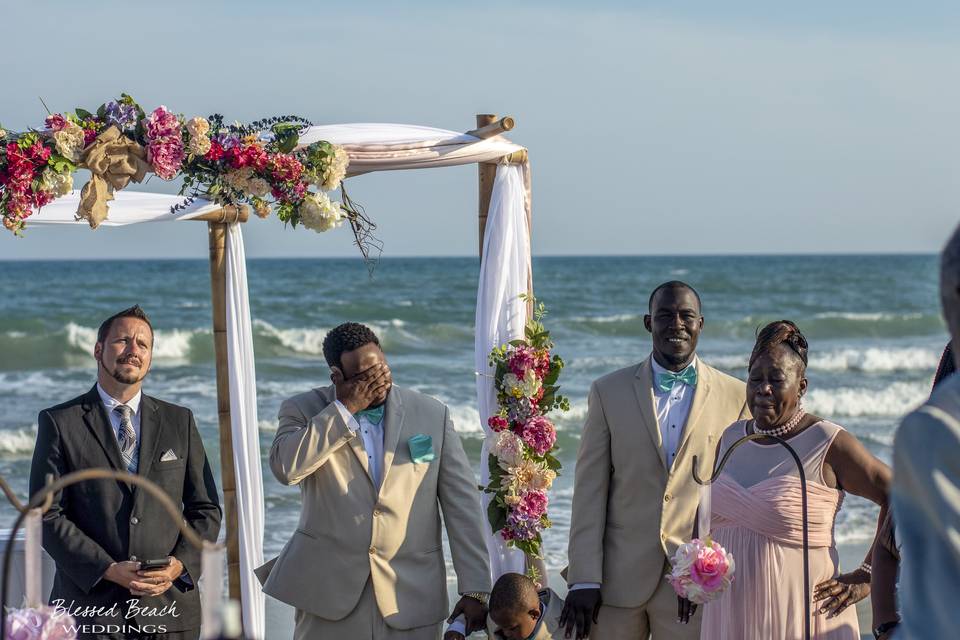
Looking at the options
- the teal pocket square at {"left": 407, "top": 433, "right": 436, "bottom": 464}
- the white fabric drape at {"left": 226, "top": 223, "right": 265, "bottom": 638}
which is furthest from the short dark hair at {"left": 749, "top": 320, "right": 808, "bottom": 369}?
the white fabric drape at {"left": 226, "top": 223, "right": 265, "bottom": 638}

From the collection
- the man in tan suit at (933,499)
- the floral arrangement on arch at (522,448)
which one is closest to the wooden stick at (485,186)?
the floral arrangement on arch at (522,448)

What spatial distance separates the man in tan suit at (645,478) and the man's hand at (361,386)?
0.81m

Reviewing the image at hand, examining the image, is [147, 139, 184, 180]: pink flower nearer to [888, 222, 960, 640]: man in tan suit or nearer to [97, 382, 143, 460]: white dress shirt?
[97, 382, 143, 460]: white dress shirt

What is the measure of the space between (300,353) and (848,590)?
18.3m

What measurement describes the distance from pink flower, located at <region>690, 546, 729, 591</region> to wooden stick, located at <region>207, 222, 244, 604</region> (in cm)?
297

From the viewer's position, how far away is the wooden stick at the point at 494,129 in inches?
205

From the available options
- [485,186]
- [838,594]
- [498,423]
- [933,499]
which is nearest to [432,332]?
[485,186]

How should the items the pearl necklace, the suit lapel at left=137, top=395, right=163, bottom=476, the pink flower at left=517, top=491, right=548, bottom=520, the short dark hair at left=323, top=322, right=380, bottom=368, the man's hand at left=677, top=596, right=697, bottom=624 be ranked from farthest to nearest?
1. the pink flower at left=517, top=491, right=548, bottom=520
2. the suit lapel at left=137, top=395, right=163, bottom=476
3. the short dark hair at left=323, top=322, right=380, bottom=368
4. the pearl necklace
5. the man's hand at left=677, top=596, right=697, bottom=624

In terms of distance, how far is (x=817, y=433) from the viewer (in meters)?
4.07

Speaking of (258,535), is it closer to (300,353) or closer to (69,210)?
(69,210)

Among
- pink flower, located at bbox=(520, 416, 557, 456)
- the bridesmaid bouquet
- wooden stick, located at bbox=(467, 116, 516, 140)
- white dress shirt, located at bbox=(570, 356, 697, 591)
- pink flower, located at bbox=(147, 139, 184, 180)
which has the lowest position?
the bridesmaid bouquet

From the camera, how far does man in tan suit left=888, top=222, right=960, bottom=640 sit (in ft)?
5.10

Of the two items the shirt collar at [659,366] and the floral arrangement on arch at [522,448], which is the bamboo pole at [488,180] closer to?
the floral arrangement on arch at [522,448]

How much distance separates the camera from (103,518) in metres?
4.63
